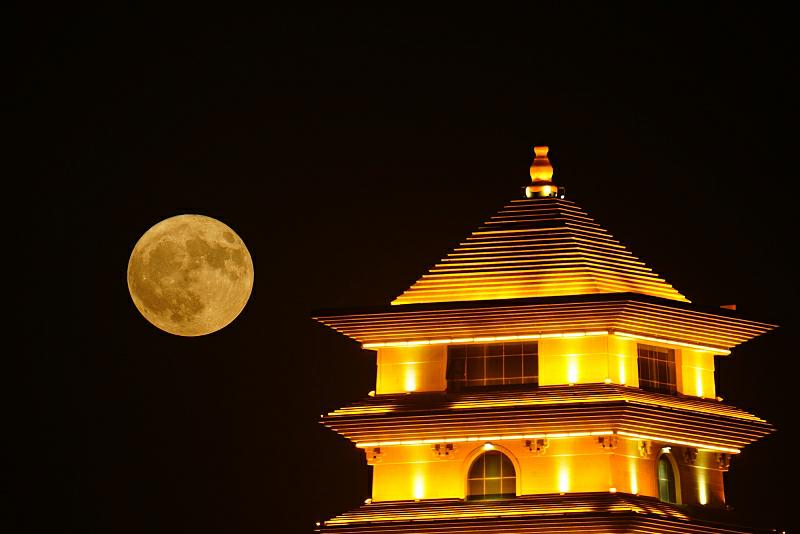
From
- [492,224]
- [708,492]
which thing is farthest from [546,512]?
[492,224]

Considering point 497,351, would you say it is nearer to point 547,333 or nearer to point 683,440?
point 547,333

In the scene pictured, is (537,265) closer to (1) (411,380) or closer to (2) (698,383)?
(1) (411,380)

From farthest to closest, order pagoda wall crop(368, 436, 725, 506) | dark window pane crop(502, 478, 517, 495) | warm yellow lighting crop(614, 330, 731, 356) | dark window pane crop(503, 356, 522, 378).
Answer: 1. dark window pane crop(503, 356, 522, 378)
2. warm yellow lighting crop(614, 330, 731, 356)
3. dark window pane crop(502, 478, 517, 495)
4. pagoda wall crop(368, 436, 725, 506)

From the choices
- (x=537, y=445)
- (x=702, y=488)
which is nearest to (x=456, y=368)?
(x=537, y=445)

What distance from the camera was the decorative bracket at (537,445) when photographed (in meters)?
43.5

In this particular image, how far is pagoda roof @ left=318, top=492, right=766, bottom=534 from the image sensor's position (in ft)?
138

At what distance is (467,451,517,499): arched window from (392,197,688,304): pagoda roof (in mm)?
3516

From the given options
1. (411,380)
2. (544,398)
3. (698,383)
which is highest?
(698,383)

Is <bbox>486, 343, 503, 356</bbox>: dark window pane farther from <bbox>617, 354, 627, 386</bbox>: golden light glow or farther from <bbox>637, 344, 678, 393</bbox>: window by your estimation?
<bbox>637, 344, 678, 393</bbox>: window

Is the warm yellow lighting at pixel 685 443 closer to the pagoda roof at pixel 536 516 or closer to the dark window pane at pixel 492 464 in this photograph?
the pagoda roof at pixel 536 516

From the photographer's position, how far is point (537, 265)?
45312 millimetres

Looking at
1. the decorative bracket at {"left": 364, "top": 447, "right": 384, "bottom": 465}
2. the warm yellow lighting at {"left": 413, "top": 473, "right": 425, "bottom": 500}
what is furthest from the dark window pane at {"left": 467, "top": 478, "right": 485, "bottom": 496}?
the decorative bracket at {"left": 364, "top": 447, "right": 384, "bottom": 465}

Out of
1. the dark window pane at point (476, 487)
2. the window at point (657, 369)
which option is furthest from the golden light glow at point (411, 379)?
the window at point (657, 369)

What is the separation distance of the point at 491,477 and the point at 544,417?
5.79 feet
